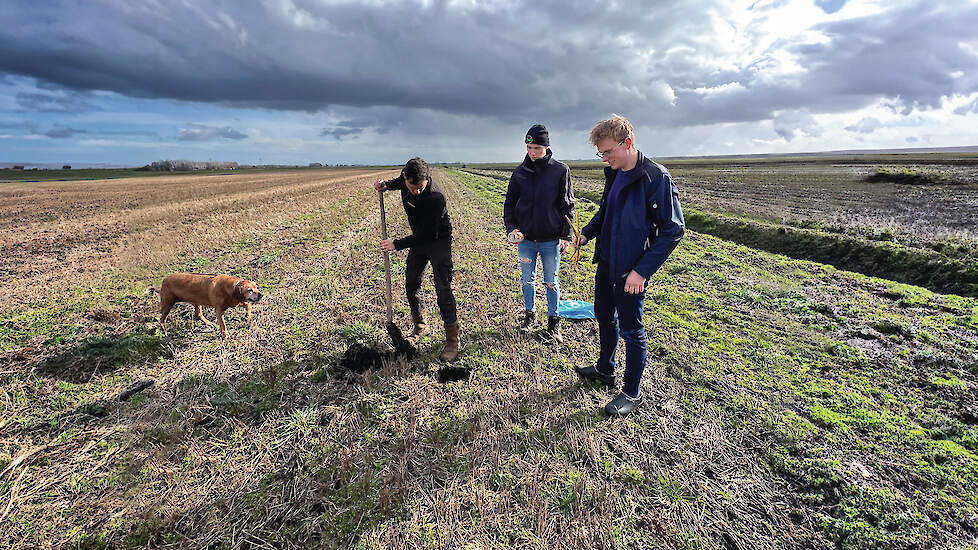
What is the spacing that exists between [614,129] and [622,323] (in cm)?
→ 180

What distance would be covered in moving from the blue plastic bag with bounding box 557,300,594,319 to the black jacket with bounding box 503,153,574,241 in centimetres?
172

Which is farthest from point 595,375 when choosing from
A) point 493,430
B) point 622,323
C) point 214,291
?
point 214,291

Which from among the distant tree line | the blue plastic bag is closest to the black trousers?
the blue plastic bag

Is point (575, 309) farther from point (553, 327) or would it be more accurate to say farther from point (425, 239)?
point (425, 239)

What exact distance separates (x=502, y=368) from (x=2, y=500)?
4.52 m

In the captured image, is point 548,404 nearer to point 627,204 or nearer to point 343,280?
point 627,204

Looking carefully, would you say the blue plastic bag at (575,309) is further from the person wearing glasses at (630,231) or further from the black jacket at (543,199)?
the person wearing glasses at (630,231)

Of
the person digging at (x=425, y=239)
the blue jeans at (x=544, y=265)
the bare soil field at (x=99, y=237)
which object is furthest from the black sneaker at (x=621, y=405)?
the bare soil field at (x=99, y=237)

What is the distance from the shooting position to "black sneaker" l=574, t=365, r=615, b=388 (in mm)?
4440

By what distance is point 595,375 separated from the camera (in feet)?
15.0

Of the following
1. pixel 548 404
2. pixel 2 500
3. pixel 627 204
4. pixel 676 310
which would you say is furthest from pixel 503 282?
pixel 2 500

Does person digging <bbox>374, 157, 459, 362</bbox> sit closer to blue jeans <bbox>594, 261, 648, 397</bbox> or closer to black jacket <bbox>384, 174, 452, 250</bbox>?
black jacket <bbox>384, 174, 452, 250</bbox>

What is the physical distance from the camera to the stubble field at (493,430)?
9.34 ft

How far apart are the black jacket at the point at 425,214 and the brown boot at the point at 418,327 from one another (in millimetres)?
1251
